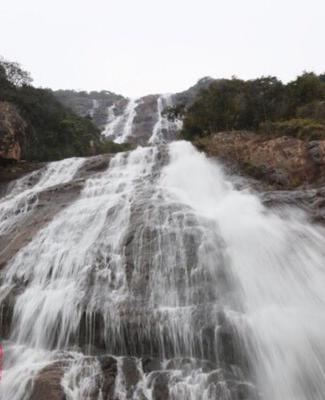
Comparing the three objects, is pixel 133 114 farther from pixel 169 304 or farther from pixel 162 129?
pixel 169 304

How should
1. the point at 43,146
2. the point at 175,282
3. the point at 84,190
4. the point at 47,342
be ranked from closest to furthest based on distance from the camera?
the point at 47,342
the point at 175,282
the point at 84,190
the point at 43,146

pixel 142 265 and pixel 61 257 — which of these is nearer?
pixel 142 265

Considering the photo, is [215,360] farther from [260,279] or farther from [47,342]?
[47,342]

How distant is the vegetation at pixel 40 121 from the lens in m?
25.1

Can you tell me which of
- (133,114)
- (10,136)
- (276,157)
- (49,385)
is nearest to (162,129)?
(133,114)

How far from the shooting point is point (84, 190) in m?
15.8

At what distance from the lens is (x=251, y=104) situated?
22891 mm

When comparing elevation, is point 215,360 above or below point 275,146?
below

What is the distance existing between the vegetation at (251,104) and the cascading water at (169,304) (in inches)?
409

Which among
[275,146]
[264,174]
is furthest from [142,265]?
[275,146]

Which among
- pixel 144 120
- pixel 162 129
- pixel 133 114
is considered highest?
pixel 133 114

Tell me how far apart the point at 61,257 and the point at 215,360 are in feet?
16.4

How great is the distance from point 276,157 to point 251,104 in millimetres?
7339

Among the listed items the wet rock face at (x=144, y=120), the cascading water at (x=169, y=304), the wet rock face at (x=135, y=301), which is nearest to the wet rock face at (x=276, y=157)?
the cascading water at (x=169, y=304)
